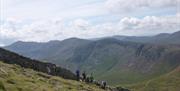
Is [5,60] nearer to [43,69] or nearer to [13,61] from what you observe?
[13,61]

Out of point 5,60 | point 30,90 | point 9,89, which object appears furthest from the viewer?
point 5,60

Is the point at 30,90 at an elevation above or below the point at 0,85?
below

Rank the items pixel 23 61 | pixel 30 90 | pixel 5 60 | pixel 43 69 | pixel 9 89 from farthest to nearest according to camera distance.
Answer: pixel 43 69 < pixel 23 61 < pixel 5 60 < pixel 30 90 < pixel 9 89

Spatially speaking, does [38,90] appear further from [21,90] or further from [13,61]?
[13,61]

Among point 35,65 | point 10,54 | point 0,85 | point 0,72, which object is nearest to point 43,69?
point 35,65

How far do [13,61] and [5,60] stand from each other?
5.69m

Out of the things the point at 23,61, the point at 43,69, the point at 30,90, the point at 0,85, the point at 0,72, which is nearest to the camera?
the point at 0,85

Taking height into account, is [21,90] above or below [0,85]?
below

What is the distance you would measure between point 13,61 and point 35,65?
62.3 feet

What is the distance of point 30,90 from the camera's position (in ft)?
251

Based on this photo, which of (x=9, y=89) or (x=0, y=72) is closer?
(x=9, y=89)

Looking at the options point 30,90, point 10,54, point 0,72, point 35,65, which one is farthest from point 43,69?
point 30,90

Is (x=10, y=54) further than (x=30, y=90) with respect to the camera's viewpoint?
Yes

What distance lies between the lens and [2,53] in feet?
574
